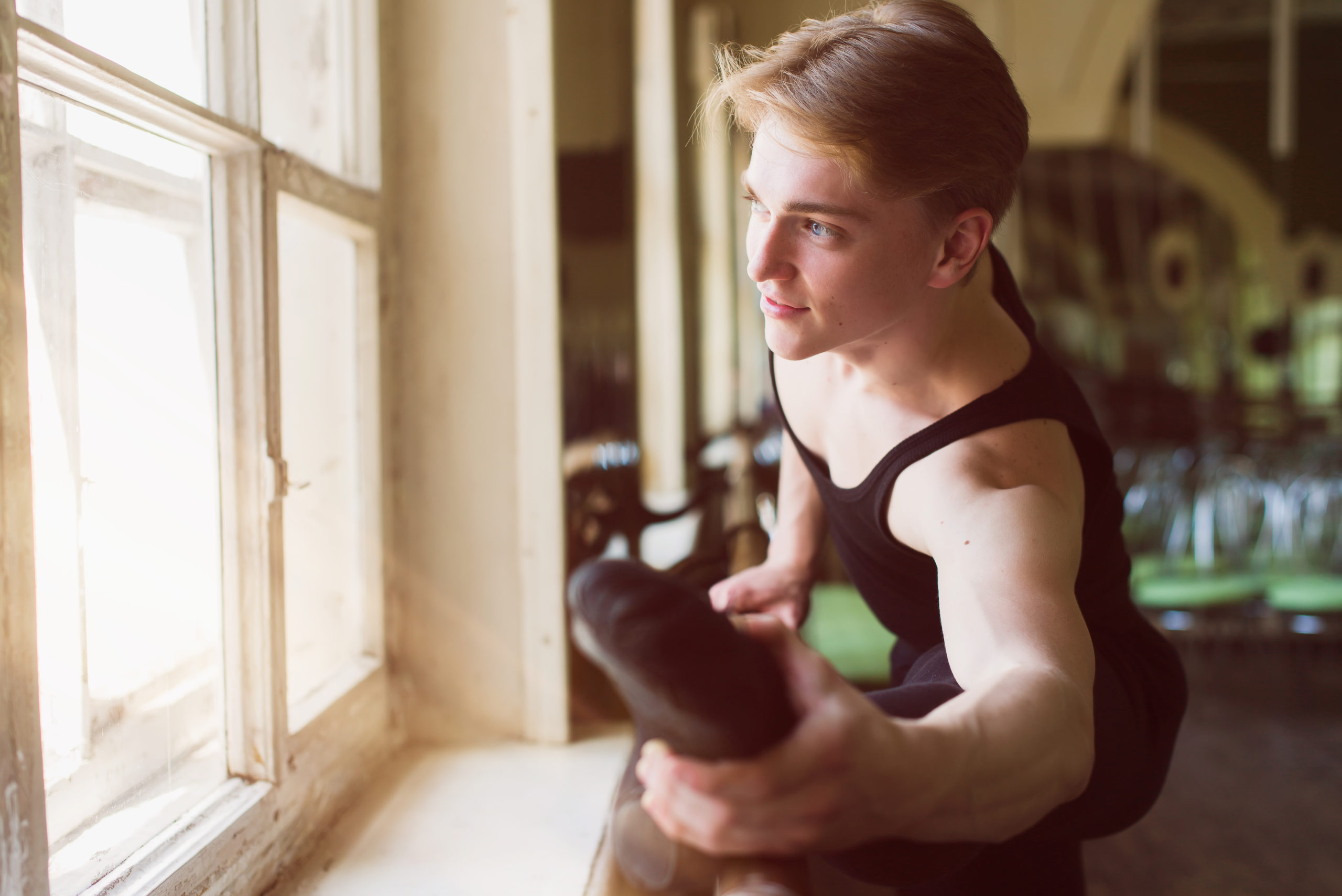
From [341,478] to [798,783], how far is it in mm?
1011

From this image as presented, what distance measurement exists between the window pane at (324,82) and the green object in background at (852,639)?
1205 mm

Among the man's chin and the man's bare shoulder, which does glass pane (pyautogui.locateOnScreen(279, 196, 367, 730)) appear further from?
the man's bare shoulder

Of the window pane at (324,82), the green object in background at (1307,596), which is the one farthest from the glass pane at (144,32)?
the green object in background at (1307,596)

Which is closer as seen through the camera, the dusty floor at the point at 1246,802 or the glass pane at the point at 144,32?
the glass pane at the point at 144,32

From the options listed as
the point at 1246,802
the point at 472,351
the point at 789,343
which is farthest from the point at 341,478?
the point at 1246,802

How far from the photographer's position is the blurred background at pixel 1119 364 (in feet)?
8.21

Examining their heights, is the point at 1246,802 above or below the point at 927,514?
below

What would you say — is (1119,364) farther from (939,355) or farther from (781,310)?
(781,310)

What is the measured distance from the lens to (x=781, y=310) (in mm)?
866

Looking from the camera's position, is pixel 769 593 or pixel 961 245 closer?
pixel 961 245

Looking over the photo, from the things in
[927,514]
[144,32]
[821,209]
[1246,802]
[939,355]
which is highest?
[144,32]

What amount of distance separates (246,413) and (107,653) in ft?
0.93

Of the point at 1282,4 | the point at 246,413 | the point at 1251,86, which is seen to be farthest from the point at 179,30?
the point at 1251,86

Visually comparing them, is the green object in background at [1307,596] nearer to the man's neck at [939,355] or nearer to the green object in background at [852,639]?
the green object in background at [852,639]
